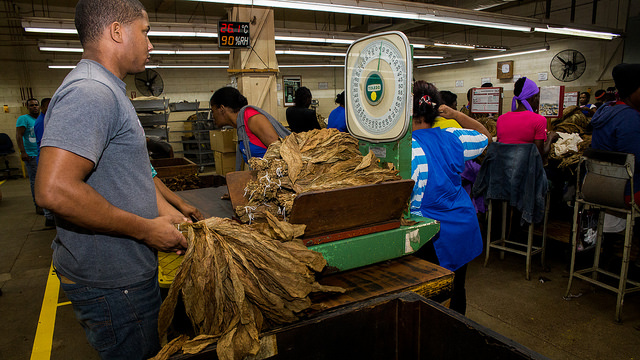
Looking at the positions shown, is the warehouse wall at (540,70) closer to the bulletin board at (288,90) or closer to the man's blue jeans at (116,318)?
the bulletin board at (288,90)

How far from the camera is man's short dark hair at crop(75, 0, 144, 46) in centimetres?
113

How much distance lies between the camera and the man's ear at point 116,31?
115 centimetres

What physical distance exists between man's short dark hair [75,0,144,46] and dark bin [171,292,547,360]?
98 centimetres

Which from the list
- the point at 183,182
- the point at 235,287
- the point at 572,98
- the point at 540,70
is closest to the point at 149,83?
the point at 183,182

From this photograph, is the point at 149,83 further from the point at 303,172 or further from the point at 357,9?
the point at 303,172

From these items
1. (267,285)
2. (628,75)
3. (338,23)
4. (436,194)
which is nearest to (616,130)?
(628,75)

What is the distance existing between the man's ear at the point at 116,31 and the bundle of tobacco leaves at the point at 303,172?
635 millimetres

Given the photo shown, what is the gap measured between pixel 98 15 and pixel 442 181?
1.50m

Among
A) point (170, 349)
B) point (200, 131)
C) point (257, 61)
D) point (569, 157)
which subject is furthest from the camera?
point (200, 131)

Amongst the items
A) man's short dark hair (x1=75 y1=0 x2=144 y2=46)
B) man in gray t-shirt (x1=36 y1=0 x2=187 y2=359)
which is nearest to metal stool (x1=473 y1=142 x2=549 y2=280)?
man in gray t-shirt (x1=36 y1=0 x2=187 y2=359)

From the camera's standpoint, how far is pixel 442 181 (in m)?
1.79

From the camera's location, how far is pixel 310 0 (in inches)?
197

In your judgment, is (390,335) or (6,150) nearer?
(390,335)

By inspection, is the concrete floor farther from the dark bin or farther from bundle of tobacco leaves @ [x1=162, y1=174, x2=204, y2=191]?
the dark bin
